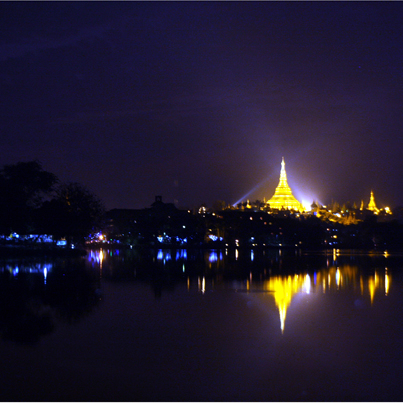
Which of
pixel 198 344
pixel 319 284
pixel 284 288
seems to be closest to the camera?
pixel 198 344

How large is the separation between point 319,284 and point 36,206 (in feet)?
113

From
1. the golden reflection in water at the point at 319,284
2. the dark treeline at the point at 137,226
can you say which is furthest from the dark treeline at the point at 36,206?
the golden reflection in water at the point at 319,284

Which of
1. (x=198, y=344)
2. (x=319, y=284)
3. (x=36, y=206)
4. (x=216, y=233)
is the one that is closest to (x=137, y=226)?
(x=216, y=233)

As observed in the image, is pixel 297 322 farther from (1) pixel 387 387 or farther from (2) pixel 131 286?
(2) pixel 131 286

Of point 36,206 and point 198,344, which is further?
point 36,206

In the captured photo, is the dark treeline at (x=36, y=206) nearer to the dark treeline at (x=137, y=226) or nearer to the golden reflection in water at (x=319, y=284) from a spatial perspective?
the dark treeline at (x=137, y=226)

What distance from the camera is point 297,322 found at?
13562 millimetres

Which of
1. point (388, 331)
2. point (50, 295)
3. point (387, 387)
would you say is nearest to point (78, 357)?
point (387, 387)

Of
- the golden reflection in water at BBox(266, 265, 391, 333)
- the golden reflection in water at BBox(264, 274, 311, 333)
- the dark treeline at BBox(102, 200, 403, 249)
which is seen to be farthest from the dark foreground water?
the dark treeline at BBox(102, 200, 403, 249)

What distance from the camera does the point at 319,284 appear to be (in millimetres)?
22797

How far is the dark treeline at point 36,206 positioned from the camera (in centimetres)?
4400

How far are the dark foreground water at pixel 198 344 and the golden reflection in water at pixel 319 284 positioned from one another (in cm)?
20

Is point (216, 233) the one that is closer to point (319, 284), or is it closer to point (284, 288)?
point (319, 284)

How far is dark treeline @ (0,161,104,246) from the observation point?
44.0 m
